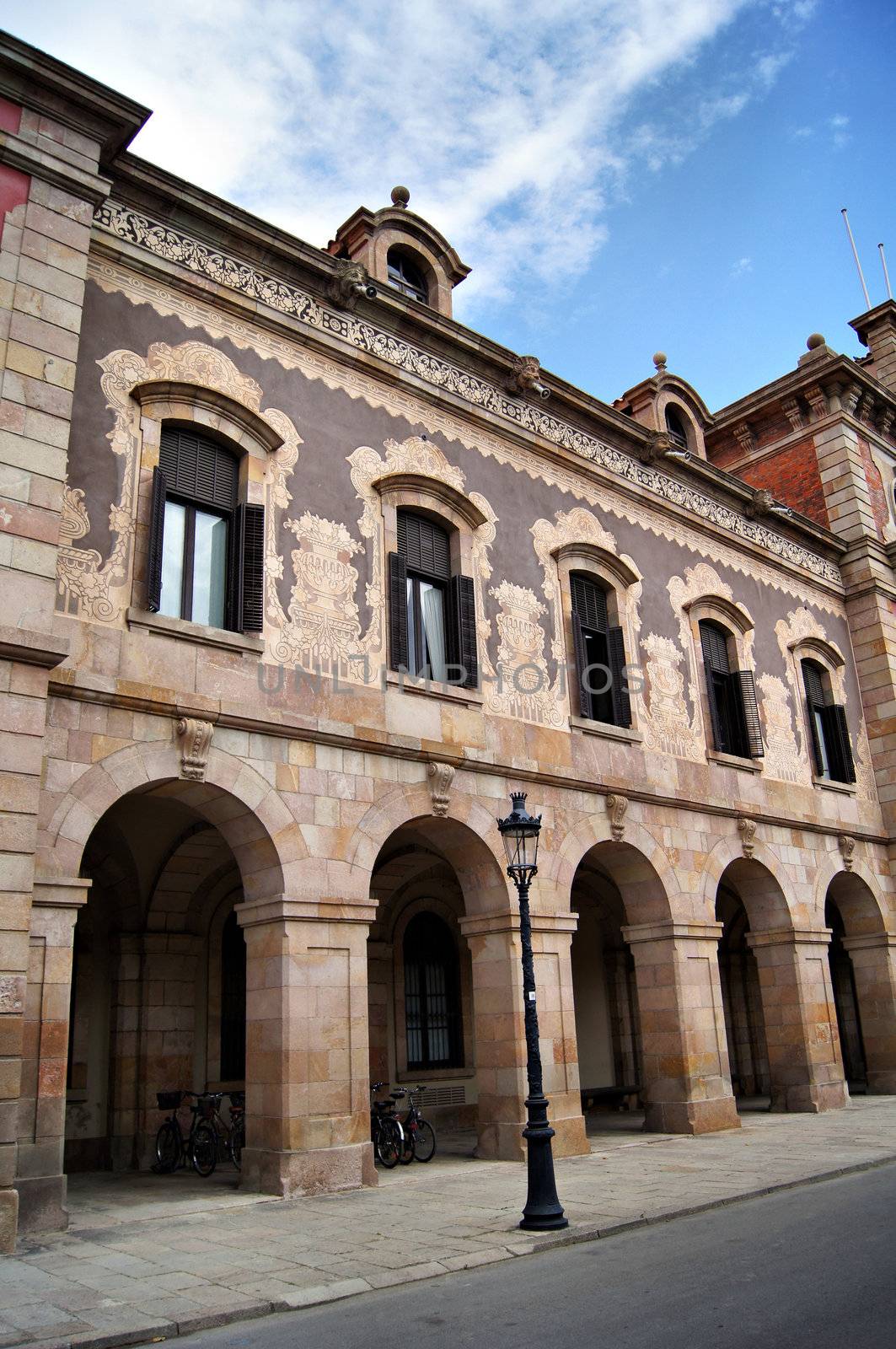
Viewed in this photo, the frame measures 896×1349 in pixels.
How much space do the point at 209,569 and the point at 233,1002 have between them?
6.43 meters

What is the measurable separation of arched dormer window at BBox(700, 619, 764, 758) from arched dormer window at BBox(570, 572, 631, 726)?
2.49 m

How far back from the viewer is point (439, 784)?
42.4 feet

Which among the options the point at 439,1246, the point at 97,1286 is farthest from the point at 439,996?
the point at 97,1286

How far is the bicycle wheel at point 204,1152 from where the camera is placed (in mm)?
12570

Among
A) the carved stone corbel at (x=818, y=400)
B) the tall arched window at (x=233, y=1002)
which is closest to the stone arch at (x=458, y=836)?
the tall arched window at (x=233, y=1002)

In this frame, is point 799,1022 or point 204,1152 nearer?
point 204,1152

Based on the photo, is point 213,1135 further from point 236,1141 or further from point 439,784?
point 439,784

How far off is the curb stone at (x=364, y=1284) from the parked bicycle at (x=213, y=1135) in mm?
5162

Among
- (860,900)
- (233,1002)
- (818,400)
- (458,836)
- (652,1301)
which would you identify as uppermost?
(818,400)

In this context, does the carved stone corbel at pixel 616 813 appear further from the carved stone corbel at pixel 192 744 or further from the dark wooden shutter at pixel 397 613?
the carved stone corbel at pixel 192 744

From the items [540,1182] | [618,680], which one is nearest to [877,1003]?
[618,680]

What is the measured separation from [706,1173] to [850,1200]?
6.63 feet

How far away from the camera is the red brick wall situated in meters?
23.7

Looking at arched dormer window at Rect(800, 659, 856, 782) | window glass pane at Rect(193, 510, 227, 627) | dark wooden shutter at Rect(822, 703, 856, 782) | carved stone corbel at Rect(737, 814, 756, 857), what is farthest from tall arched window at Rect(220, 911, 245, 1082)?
dark wooden shutter at Rect(822, 703, 856, 782)
